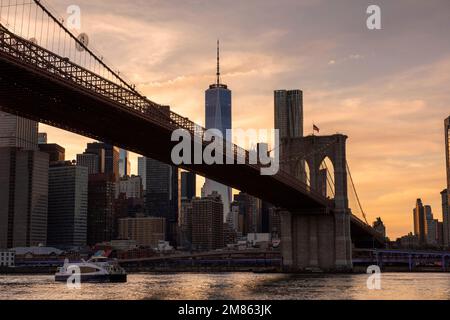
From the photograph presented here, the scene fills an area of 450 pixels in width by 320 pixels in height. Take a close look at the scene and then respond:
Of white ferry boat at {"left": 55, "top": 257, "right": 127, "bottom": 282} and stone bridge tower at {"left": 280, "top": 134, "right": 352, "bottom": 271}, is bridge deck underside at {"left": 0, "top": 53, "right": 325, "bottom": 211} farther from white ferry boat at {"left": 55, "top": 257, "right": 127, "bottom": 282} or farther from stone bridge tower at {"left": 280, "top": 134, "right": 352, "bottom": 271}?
stone bridge tower at {"left": 280, "top": 134, "right": 352, "bottom": 271}

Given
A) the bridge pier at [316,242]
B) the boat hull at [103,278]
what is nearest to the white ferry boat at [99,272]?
the boat hull at [103,278]

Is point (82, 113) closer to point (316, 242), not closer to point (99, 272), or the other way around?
point (99, 272)

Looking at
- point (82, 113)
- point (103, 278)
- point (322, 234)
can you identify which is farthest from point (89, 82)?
point (322, 234)

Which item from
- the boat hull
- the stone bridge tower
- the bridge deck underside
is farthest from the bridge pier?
the bridge deck underside

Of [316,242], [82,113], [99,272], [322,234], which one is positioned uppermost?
[82,113]
